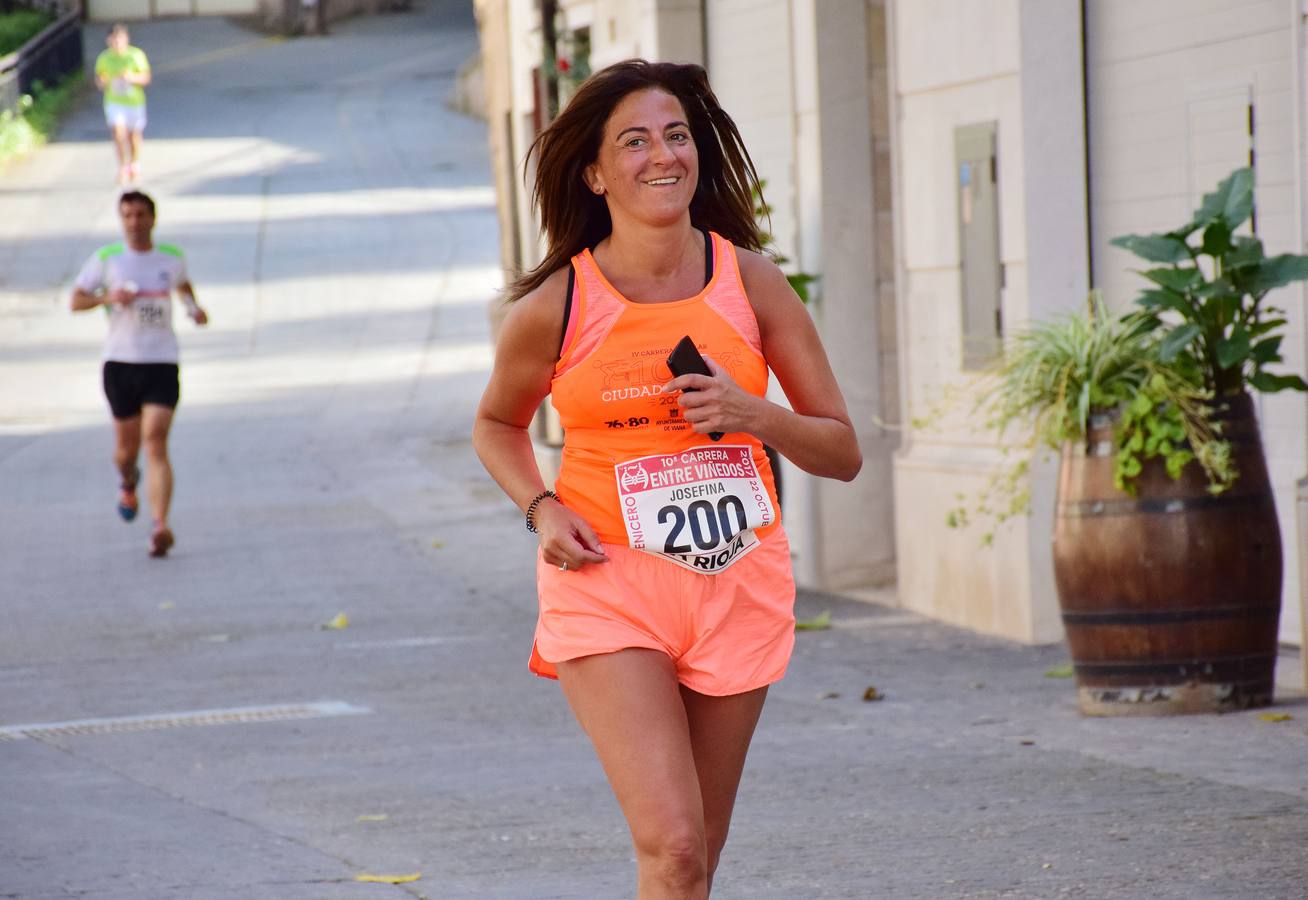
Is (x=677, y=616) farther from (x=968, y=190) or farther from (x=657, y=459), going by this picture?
(x=968, y=190)

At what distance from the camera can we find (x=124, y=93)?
30766 millimetres

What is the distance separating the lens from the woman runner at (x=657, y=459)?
4.11 metres

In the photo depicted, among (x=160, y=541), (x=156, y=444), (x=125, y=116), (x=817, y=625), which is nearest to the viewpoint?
(x=817, y=625)

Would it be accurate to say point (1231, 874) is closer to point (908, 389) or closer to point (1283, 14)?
point (1283, 14)

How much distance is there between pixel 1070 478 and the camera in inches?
298

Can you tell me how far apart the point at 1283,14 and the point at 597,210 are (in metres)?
4.88

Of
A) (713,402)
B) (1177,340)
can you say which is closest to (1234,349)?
(1177,340)

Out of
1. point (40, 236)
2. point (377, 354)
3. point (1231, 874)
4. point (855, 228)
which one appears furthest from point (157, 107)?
point (1231, 874)

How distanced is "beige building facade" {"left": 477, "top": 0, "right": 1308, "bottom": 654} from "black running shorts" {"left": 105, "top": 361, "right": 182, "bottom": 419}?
3654 mm

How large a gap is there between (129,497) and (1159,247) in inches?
304

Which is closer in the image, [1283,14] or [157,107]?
[1283,14]

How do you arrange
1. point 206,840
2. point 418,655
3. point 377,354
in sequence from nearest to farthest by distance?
point 206,840
point 418,655
point 377,354

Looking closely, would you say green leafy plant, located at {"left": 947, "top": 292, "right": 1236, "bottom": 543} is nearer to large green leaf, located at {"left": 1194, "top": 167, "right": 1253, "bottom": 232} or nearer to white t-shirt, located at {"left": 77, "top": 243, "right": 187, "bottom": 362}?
large green leaf, located at {"left": 1194, "top": 167, "right": 1253, "bottom": 232}

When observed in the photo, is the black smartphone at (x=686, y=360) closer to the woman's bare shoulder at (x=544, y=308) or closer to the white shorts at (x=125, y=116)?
the woman's bare shoulder at (x=544, y=308)
